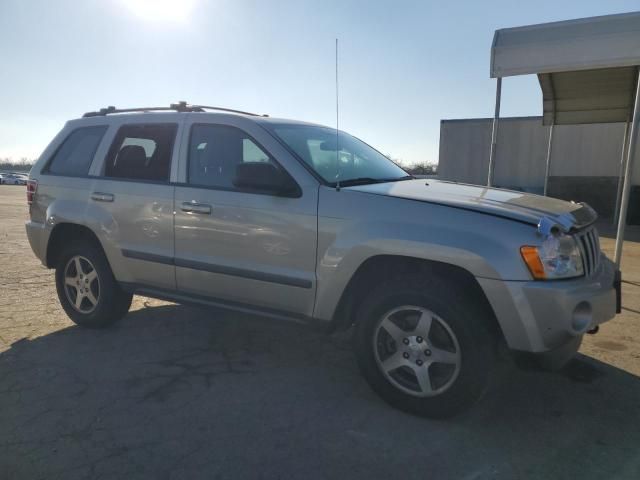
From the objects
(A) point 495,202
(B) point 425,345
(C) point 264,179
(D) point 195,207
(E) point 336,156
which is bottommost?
(B) point 425,345

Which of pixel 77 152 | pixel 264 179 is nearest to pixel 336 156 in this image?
pixel 264 179

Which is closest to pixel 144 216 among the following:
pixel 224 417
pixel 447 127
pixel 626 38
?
pixel 224 417

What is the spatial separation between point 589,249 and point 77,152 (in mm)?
4247

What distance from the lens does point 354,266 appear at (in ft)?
10.1

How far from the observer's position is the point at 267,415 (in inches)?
117

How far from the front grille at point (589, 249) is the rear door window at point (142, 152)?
9.79 ft

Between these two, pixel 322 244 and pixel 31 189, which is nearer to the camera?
pixel 322 244

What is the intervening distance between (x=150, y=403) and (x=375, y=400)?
1.42 meters

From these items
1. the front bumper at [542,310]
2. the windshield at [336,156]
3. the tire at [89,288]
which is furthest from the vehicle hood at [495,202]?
the tire at [89,288]

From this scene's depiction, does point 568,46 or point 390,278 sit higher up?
point 568,46

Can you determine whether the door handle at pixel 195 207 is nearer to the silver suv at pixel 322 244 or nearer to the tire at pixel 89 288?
the silver suv at pixel 322 244

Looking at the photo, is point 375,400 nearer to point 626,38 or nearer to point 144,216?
point 144,216

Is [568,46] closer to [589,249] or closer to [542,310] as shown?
[589,249]

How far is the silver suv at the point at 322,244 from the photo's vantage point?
8.85ft
